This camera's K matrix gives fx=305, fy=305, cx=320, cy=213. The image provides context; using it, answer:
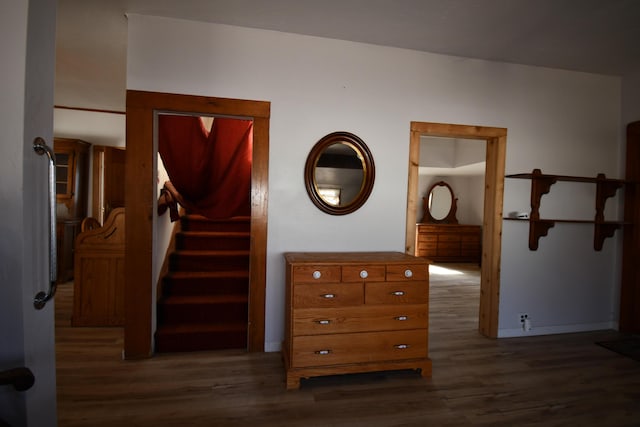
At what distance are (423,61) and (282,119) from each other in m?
1.44

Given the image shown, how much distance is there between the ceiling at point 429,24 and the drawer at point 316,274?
1.90 m

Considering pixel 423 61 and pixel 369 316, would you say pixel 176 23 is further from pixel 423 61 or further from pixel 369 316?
pixel 369 316

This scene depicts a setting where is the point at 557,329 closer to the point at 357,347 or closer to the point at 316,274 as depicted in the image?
the point at 357,347

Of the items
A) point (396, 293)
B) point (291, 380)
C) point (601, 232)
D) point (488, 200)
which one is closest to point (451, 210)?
point (601, 232)

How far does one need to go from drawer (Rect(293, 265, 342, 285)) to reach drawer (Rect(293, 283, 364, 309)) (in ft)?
0.12

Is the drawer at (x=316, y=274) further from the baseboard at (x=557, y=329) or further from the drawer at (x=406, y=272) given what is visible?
the baseboard at (x=557, y=329)

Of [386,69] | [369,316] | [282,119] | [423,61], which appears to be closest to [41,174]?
[282,119]

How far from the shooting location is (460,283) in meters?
5.25

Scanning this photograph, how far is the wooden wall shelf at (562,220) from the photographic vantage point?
3.04m

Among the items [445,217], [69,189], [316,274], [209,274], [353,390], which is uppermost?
[69,189]

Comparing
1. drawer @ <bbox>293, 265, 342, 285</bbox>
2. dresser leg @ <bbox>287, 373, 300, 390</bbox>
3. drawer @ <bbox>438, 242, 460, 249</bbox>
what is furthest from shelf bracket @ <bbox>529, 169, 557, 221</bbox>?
drawer @ <bbox>438, 242, 460, 249</bbox>

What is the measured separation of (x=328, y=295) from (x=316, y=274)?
17 centimetres

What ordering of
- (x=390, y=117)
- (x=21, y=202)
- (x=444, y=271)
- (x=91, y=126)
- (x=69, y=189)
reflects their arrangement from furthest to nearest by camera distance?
(x=444, y=271), (x=69, y=189), (x=91, y=126), (x=390, y=117), (x=21, y=202)

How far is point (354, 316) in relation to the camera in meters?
2.20
